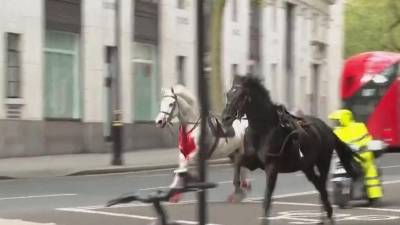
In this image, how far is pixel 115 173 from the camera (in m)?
23.5

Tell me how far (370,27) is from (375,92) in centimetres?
3900

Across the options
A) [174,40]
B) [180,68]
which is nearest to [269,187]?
[174,40]

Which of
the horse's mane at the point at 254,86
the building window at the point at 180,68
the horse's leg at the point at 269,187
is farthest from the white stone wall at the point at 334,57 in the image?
the horse's leg at the point at 269,187

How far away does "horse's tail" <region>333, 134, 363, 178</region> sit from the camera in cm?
1191

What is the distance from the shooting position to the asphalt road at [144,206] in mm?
12141

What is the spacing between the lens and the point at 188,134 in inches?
539

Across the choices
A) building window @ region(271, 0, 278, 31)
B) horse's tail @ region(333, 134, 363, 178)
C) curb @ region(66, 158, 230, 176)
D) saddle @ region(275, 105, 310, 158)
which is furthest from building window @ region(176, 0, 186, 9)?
saddle @ region(275, 105, 310, 158)

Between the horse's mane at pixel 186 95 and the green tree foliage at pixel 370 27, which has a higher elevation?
the green tree foliage at pixel 370 27

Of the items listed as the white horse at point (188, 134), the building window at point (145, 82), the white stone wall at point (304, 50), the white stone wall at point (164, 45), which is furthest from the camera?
the white stone wall at point (304, 50)

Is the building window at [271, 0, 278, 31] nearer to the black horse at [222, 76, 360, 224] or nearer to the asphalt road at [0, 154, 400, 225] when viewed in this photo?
the asphalt road at [0, 154, 400, 225]

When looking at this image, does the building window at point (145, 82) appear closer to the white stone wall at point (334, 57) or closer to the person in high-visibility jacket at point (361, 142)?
the person in high-visibility jacket at point (361, 142)

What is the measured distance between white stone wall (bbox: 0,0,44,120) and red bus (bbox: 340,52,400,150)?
1072 cm

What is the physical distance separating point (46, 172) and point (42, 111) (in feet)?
19.5

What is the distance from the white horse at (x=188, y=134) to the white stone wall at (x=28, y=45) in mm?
13651
